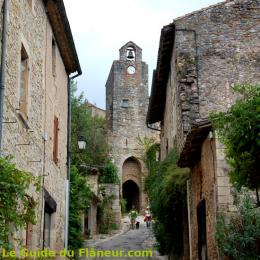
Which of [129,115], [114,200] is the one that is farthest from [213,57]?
[129,115]

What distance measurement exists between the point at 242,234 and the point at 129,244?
15.2 meters

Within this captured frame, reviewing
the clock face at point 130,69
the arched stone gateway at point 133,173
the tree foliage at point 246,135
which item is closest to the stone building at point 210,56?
the tree foliage at point 246,135

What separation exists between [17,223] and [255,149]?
3188 mm

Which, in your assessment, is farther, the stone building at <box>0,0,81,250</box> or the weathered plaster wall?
the weathered plaster wall

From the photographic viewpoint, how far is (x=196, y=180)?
13398 mm

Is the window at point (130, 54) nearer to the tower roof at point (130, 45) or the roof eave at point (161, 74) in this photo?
the tower roof at point (130, 45)

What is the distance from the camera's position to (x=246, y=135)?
746 cm

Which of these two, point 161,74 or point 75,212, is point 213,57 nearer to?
point 161,74

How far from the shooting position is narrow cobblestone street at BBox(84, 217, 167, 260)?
Answer: 21409mm

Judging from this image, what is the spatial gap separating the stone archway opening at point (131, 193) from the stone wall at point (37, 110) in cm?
3055

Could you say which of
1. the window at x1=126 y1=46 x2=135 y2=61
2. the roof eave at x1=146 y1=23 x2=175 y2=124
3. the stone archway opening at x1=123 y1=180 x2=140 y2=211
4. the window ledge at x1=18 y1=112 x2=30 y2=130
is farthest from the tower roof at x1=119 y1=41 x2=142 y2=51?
the window ledge at x1=18 y1=112 x2=30 y2=130

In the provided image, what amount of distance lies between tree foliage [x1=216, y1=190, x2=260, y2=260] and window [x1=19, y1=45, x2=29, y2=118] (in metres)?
4.46

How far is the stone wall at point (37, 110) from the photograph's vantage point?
1054 centimetres

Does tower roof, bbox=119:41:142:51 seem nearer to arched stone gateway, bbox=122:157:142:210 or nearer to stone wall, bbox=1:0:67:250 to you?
arched stone gateway, bbox=122:157:142:210
